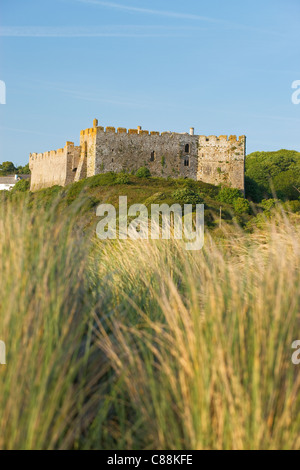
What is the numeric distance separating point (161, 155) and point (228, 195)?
6.50 metres

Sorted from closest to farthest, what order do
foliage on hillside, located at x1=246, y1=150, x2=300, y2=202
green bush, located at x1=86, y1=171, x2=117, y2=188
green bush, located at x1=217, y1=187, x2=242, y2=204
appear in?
green bush, located at x1=86, y1=171, x2=117, y2=188, green bush, located at x1=217, y1=187, x2=242, y2=204, foliage on hillside, located at x1=246, y1=150, x2=300, y2=202

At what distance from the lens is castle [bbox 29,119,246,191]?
42.9m

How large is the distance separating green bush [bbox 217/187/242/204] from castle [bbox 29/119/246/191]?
2.59 m

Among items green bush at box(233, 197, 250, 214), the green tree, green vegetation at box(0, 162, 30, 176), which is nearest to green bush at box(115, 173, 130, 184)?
green bush at box(233, 197, 250, 214)

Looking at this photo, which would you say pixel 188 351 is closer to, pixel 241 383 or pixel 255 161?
pixel 241 383

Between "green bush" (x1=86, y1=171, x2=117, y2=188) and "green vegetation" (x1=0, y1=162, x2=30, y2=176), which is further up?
"green vegetation" (x1=0, y1=162, x2=30, y2=176)

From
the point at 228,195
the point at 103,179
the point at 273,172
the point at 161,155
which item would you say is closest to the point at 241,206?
the point at 228,195

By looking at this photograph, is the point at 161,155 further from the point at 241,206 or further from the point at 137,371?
the point at 137,371

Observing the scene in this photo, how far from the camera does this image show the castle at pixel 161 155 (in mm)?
42906

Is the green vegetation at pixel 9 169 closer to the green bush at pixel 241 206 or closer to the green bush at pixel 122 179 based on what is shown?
the green bush at pixel 122 179

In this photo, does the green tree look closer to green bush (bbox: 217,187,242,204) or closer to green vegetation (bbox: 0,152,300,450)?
green bush (bbox: 217,187,242,204)

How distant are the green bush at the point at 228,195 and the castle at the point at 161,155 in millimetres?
2589

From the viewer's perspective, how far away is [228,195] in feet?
135

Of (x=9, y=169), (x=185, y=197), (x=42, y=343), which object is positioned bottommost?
(x=42, y=343)
